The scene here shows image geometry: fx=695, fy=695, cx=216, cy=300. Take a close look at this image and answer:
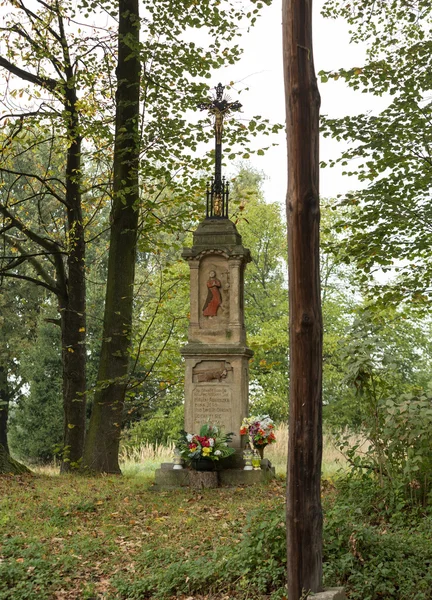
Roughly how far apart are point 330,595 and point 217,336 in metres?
6.88

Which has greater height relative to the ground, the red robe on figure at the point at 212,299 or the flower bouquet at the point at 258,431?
the red robe on figure at the point at 212,299

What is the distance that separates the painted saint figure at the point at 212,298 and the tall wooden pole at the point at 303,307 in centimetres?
634

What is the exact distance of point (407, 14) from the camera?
1287 cm

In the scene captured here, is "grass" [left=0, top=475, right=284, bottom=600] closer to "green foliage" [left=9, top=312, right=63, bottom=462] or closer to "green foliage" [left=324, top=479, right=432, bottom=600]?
"green foliage" [left=324, top=479, right=432, bottom=600]

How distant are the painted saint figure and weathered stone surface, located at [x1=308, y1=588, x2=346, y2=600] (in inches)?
272

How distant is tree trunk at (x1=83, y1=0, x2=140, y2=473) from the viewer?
1194 cm

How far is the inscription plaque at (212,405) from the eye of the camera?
11070mm

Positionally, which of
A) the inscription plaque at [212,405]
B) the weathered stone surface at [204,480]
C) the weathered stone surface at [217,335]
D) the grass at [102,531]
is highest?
the weathered stone surface at [217,335]

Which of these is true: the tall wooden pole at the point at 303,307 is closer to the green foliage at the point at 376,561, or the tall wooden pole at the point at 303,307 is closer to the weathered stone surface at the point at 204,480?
the green foliage at the point at 376,561

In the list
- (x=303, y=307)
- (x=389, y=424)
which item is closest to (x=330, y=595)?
(x=303, y=307)

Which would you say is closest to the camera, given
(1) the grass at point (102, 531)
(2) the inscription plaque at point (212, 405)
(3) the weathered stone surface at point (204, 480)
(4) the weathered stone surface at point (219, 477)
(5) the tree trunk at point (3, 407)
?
(1) the grass at point (102, 531)

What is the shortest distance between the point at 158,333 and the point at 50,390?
515cm

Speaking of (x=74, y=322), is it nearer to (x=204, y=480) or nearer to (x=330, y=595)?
(x=204, y=480)

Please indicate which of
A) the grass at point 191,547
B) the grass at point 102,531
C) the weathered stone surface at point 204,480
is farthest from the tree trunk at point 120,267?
the grass at point 191,547
